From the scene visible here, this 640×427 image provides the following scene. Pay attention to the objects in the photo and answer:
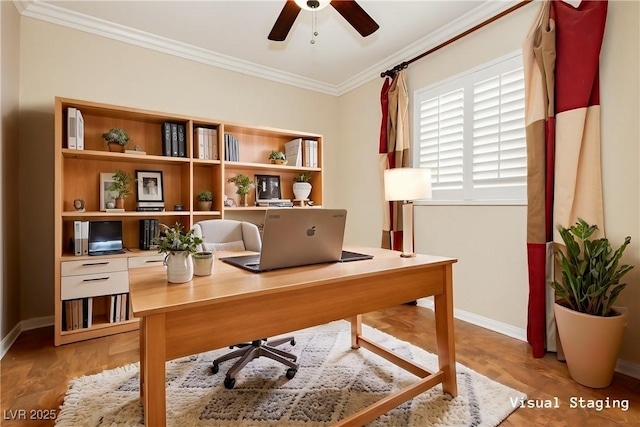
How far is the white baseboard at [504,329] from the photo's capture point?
6.20ft

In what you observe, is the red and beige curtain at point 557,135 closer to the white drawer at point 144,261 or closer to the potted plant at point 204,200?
the potted plant at point 204,200

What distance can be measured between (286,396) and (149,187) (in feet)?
7.22

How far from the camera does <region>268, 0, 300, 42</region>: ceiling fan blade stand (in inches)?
69.5

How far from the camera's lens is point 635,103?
1.86 m

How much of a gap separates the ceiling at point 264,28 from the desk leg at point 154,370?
2.49m

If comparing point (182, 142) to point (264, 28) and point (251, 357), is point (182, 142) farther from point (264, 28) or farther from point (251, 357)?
point (251, 357)

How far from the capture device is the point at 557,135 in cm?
208

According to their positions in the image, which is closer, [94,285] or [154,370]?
[154,370]

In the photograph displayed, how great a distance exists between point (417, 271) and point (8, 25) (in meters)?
3.22

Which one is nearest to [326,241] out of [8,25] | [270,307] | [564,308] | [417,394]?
[270,307]

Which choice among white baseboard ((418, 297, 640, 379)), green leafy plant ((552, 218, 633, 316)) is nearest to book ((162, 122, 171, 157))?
white baseboard ((418, 297, 640, 379))

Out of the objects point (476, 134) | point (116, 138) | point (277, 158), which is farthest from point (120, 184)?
point (476, 134)

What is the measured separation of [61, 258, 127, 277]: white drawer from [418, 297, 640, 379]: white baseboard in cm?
276

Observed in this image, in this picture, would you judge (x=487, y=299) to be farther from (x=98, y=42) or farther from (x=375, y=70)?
(x=98, y=42)
